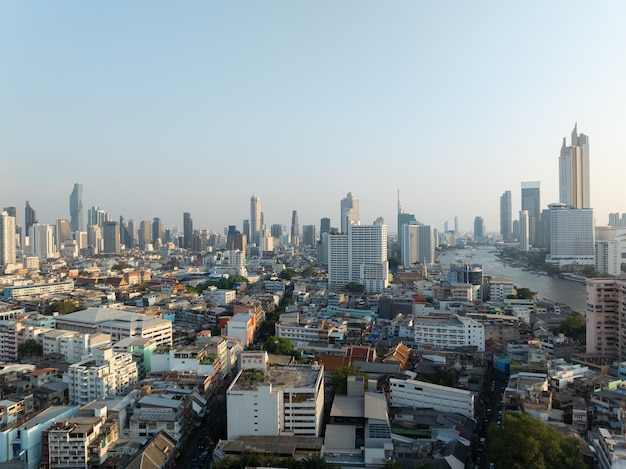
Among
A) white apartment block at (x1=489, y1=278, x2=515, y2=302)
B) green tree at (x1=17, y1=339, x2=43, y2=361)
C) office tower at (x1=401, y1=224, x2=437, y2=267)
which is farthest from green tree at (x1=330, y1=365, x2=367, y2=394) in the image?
office tower at (x1=401, y1=224, x2=437, y2=267)

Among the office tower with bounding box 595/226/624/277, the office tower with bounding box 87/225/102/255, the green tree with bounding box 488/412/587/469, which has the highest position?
the office tower with bounding box 87/225/102/255

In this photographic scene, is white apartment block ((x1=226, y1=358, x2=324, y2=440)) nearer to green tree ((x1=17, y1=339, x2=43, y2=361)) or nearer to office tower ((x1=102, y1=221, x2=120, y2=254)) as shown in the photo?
green tree ((x1=17, y1=339, x2=43, y2=361))

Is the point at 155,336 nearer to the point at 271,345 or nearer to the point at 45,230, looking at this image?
the point at 271,345

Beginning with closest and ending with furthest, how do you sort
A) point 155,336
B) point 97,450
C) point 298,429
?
1. point 97,450
2. point 298,429
3. point 155,336

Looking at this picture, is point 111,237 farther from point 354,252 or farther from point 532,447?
point 532,447

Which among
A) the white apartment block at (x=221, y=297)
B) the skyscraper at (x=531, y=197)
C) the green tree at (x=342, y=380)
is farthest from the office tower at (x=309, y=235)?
the green tree at (x=342, y=380)

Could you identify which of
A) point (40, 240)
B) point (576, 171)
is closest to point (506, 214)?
point (576, 171)

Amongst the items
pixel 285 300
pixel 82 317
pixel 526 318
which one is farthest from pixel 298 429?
pixel 285 300
